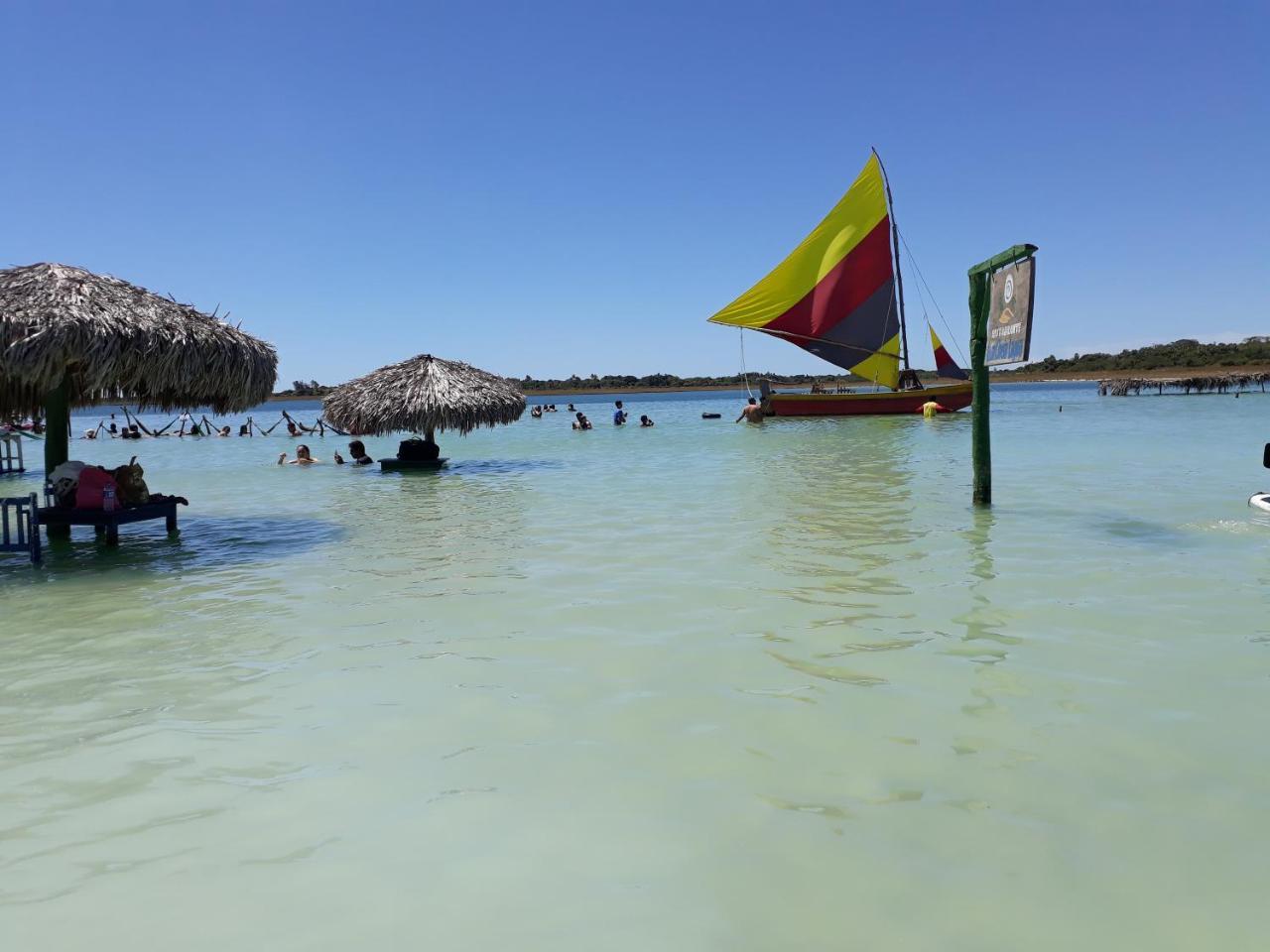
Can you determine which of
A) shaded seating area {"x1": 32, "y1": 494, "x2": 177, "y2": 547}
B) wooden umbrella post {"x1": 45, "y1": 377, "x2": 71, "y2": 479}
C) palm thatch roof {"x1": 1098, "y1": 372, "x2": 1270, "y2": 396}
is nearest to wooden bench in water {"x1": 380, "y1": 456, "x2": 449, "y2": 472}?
wooden umbrella post {"x1": 45, "y1": 377, "x2": 71, "y2": 479}

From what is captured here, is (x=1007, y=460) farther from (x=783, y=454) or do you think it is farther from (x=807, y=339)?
(x=807, y=339)

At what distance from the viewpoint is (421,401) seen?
1745 centimetres

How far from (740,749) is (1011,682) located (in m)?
1.58

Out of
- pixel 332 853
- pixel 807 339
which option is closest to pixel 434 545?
pixel 332 853

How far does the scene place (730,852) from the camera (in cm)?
284

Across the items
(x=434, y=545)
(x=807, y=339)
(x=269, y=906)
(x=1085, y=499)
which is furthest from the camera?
(x=807, y=339)

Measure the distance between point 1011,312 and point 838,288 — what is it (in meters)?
26.2

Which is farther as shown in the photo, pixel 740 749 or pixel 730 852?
pixel 740 749

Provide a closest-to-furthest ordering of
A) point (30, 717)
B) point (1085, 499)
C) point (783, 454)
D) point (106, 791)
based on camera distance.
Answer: point (106, 791) < point (30, 717) < point (1085, 499) < point (783, 454)

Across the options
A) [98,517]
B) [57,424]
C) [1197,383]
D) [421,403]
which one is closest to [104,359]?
[98,517]

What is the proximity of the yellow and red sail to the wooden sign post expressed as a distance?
75.8ft

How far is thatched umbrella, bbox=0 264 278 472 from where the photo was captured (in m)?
8.36

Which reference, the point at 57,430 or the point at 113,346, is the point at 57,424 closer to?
the point at 57,430

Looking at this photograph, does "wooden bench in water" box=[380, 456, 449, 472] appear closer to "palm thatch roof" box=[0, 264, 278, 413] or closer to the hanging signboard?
"palm thatch roof" box=[0, 264, 278, 413]
